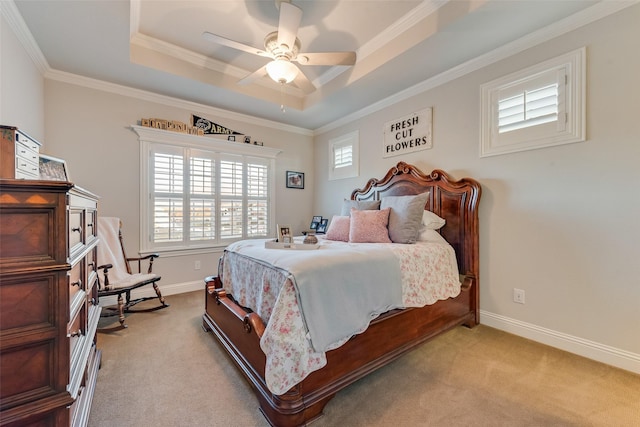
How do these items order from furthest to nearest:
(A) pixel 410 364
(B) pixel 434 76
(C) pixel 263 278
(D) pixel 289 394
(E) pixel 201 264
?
1. (E) pixel 201 264
2. (B) pixel 434 76
3. (A) pixel 410 364
4. (C) pixel 263 278
5. (D) pixel 289 394

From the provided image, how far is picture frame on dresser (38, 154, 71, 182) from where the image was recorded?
158cm

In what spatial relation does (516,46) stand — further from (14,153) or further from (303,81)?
(14,153)

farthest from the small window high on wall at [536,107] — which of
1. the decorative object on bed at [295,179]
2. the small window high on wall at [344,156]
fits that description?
the decorative object on bed at [295,179]

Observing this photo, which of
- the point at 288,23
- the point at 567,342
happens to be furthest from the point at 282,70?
the point at 567,342

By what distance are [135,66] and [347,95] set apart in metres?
2.38

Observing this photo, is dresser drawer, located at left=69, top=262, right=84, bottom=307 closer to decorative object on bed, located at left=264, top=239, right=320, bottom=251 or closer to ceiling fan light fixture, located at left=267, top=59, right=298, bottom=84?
decorative object on bed, located at left=264, top=239, right=320, bottom=251

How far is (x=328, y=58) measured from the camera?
2.30 metres

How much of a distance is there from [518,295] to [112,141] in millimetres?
4635

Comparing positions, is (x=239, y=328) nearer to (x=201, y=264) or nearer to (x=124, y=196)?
(x=201, y=264)

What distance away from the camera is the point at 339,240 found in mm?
2771

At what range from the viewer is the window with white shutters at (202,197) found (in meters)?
3.42

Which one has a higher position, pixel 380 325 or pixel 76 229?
pixel 76 229

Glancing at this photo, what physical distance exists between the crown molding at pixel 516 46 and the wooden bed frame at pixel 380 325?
3.01ft

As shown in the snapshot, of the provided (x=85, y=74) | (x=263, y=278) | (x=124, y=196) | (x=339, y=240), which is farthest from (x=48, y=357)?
(x=85, y=74)
